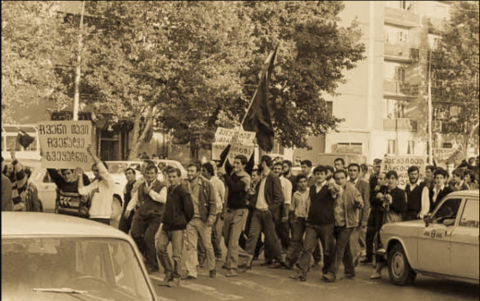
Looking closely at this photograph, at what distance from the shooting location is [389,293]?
10328 mm

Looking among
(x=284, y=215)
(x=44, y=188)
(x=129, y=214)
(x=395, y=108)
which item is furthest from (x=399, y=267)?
(x=395, y=108)

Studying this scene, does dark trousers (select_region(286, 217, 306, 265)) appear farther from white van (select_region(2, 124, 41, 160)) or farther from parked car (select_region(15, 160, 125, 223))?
white van (select_region(2, 124, 41, 160))

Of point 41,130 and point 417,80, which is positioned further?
point 417,80

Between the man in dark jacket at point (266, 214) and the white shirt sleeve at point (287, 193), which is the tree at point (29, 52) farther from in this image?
the man in dark jacket at point (266, 214)

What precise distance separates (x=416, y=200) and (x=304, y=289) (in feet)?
9.12

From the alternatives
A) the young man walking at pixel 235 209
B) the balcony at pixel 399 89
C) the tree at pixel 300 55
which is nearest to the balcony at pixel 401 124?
the balcony at pixel 399 89

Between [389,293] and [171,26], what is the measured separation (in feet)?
76.0

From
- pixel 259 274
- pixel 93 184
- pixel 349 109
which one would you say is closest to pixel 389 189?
pixel 259 274

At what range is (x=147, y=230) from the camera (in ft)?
35.8

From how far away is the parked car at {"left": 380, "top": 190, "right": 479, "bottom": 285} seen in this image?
946cm

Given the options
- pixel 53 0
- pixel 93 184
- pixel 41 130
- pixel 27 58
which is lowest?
pixel 93 184

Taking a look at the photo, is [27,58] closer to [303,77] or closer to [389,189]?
[303,77]

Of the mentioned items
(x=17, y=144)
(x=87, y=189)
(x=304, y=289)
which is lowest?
(x=304, y=289)

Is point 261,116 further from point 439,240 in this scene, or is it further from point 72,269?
point 72,269
